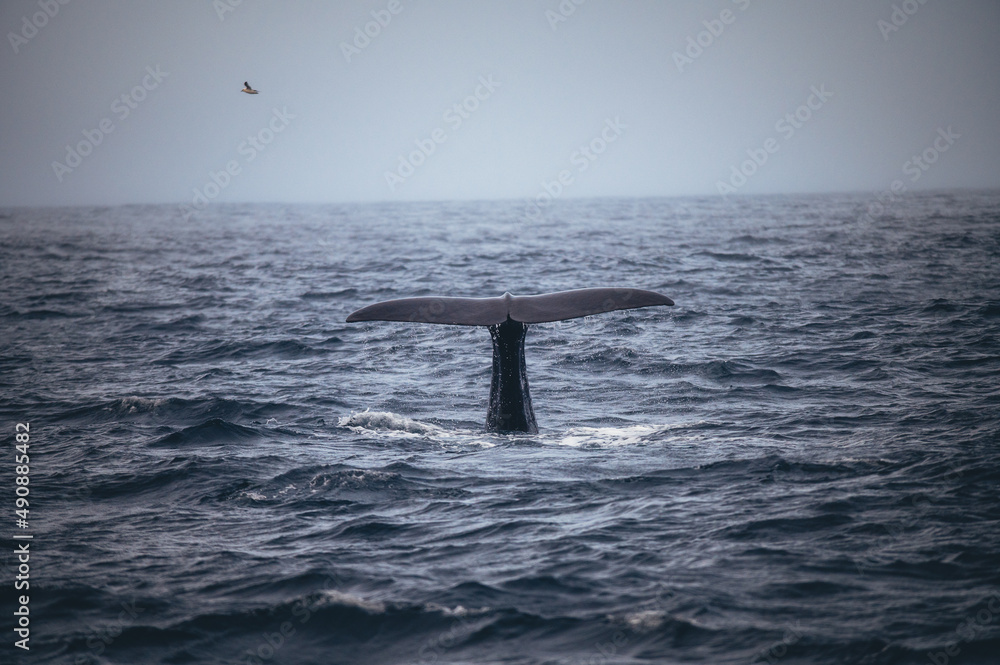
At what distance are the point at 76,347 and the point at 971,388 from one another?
1731cm

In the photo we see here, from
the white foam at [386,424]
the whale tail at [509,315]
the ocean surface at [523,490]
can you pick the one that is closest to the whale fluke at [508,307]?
the whale tail at [509,315]

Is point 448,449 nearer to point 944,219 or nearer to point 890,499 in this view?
point 890,499

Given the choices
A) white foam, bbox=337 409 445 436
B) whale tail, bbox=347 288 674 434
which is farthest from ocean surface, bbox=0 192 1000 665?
whale tail, bbox=347 288 674 434

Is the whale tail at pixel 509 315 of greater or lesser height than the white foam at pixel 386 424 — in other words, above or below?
above

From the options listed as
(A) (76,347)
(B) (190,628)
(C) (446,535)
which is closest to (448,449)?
(C) (446,535)

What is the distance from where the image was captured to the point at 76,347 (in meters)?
20.0

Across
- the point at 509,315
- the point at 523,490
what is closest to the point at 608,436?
the point at 509,315

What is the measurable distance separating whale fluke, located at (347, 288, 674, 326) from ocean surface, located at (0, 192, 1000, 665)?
63.5 inches

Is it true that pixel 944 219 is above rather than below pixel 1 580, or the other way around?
above

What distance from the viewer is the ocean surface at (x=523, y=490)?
21.7 ft

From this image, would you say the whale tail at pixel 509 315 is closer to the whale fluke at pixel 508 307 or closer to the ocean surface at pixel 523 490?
the whale fluke at pixel 508 307

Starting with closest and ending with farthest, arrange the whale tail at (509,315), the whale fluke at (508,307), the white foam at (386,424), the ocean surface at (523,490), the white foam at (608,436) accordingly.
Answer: the ocean surface at (523,490), the whale fluke at (508,307), the whale tail at (509,315), the white foam at (608,436), the white foam at (386,424)

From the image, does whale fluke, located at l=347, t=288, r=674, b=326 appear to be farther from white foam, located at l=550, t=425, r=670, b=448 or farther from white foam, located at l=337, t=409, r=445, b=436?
white foam, located at l=337, t=409, r=445, b=436

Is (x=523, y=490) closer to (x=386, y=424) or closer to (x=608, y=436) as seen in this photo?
(x=608, y=436)
